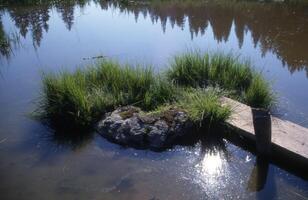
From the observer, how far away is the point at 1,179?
5.08 metres

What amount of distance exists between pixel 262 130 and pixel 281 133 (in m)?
0.59

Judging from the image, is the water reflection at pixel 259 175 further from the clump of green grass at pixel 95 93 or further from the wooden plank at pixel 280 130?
the clump of green grass at pixel 95 93

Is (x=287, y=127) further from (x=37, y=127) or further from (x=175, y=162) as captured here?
(x=37, y=127)

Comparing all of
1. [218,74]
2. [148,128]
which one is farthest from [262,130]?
[218,74]

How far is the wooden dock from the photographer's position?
4902 mm

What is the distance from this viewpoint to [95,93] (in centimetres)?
641

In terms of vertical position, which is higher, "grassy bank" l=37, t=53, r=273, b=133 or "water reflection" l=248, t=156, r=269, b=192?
"grassy bank" l=37, t=53, r=273, b=133

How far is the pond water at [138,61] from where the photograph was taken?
189 inches

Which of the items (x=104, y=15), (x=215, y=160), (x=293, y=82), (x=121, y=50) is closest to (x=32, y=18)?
(x=104, y=15)

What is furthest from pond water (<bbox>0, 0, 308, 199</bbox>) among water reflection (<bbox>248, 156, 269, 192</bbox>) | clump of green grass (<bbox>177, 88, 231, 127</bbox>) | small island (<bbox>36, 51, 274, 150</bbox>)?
clump of green grass (<bbox>177, 88, 231, 127</bbox>)

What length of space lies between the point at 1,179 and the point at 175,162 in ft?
7.70

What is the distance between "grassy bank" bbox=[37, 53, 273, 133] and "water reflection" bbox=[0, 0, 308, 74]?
234cm

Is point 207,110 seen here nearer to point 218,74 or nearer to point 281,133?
point 281,133

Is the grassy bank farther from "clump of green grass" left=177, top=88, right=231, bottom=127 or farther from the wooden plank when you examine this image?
the wooden plank
